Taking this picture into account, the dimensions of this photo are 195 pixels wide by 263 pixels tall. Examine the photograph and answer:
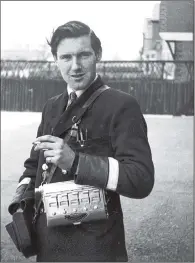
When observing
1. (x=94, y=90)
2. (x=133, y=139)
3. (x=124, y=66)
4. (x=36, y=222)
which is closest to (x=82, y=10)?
(x=124, y=66)

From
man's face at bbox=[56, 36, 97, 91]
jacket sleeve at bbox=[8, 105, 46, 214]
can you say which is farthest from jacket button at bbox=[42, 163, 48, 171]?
man's face at bbox=[56, 36, 97, 91]

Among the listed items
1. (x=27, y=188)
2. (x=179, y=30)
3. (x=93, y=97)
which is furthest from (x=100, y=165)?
(x=179, y=30)

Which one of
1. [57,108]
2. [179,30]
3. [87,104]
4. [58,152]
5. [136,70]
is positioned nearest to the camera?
[58,152]

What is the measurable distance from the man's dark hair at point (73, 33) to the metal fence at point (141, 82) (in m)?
0.39

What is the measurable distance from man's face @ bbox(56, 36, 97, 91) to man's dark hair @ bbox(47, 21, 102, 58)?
0.02 metres

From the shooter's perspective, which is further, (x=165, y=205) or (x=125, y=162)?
(x=165, y=205)

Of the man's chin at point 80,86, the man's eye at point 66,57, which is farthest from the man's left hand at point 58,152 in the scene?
the man's eye at point 66,57

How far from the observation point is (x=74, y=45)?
183cm

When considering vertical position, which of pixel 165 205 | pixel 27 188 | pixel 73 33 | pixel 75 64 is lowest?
pixel 165 205

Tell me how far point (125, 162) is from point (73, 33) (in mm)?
662

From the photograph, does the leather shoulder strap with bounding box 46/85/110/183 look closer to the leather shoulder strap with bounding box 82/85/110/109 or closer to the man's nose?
the leather shoulder strap with bounding box 82/85/110/109

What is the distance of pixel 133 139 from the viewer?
1.68 metres

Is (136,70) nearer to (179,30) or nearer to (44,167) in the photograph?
(179,30)

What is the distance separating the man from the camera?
1663mm
